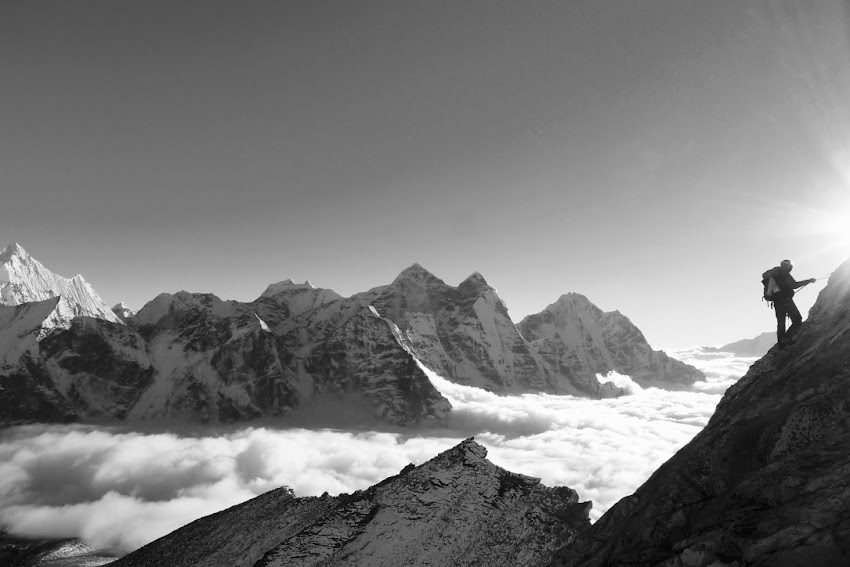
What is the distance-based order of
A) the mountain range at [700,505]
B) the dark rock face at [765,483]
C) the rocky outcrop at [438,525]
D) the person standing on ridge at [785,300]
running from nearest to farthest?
the dark rock face at [765,483], the mountain range at [700,505], the person standing on ridge at [785,300], the rocky outcrop at [438,525]

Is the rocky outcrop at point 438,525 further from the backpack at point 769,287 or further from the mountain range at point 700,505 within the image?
the backpack at point 769,287

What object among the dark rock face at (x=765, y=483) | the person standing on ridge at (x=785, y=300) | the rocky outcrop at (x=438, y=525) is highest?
the person standing on ridge at (x=785, y=300)

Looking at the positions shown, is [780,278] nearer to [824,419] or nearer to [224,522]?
[824,419]

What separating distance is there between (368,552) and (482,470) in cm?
1308

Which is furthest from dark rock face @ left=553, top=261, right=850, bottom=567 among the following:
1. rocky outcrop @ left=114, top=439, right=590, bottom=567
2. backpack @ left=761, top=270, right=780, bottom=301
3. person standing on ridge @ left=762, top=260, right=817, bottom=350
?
rocky outcrop @ left=114, top=439, right=590, bottom=567

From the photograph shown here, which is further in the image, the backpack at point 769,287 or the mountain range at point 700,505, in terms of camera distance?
the backpack at point 769,287

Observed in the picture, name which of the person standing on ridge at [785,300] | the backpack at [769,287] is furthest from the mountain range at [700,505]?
the backpack at [769,287]

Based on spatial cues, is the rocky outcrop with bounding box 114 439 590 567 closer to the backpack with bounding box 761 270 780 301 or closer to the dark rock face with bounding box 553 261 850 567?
the dark rock face with bounding box 553 261 850 567

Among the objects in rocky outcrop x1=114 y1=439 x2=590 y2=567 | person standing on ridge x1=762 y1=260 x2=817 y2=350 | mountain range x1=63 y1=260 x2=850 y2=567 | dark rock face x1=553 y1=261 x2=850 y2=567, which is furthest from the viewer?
rocky outcrop x1=114 y1=439 x2=590 y2=567

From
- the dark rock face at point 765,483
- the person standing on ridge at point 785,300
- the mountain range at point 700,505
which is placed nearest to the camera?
the dark rock face at point 765,483

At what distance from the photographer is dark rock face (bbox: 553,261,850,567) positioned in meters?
10.3

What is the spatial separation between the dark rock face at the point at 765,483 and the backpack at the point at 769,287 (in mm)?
1929

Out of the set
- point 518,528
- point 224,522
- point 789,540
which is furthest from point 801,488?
point 224,522

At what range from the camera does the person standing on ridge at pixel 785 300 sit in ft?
68.7
